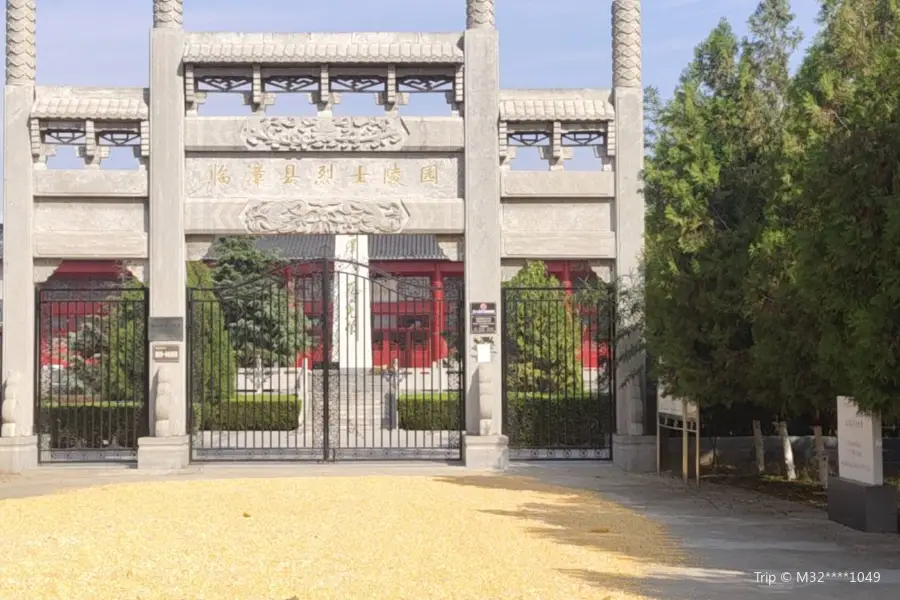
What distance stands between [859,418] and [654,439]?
5.42 meters

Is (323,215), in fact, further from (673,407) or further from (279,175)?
(673,407)

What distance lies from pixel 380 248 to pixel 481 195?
22677 mm

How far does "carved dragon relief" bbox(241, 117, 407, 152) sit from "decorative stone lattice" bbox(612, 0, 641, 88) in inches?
125

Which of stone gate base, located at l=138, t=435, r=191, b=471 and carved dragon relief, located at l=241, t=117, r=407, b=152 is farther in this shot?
carved dragon relief, located at l=241, t=117, r=407, b=152

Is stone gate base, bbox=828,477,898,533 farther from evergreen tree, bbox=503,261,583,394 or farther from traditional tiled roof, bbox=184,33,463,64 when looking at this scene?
evergreen tree, bbox=503,261,583,394

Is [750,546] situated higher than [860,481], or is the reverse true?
[860,481]

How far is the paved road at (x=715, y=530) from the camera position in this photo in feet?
26.8

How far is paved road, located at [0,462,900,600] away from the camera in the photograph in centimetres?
817

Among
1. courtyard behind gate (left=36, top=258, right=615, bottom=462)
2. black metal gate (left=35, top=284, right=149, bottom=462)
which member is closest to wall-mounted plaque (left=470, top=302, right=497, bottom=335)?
courtyard behind gate (left=36, top=258, right=615, bottom=462)

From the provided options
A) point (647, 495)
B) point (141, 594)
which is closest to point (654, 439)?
point (647, 495)

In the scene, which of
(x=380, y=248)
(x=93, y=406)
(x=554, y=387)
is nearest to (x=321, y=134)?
(x=93, y=406)

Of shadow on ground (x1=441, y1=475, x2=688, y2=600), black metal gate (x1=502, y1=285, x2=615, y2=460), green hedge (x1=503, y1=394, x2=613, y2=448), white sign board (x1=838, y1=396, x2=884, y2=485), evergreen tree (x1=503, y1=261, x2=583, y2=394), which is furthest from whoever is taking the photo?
evergreen tree (x1=503, y1=261, x2=583, y2=394)

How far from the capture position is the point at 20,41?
651 inches

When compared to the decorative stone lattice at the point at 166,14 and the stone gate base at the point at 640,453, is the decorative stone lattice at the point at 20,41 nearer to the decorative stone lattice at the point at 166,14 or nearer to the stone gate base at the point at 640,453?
the decorative stone lattice at the point at 166,14
